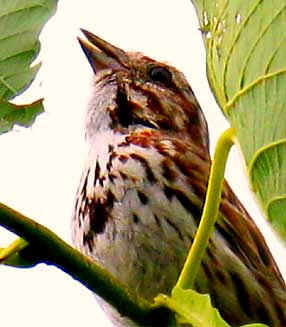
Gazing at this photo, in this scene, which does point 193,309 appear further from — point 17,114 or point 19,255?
point 17,114

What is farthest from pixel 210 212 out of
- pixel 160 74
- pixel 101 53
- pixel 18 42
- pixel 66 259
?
pixel 160 74

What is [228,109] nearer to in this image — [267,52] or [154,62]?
[267,52]

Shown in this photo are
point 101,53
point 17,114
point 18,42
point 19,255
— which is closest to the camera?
point 19,255

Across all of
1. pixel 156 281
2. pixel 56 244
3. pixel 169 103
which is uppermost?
pixel 56 244

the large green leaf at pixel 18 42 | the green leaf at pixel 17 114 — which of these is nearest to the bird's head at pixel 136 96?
the green leaf at pixel 17 114

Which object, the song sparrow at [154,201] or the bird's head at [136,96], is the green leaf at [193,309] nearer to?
the song sparrow at [154,201]

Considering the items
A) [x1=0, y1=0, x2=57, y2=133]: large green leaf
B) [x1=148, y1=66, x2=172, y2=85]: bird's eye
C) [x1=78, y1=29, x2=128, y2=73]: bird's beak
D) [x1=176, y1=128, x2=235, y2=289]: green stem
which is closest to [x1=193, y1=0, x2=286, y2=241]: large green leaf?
[x1=176, y1=128, x2=235, y2=289]: green stem

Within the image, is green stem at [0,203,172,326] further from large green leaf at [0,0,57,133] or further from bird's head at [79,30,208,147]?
bird's head at [79,30,208,147]

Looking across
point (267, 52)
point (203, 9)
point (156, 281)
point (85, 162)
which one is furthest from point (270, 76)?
point (85, 162)

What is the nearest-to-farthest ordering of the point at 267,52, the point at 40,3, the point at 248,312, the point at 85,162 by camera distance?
the point at 267,52 → the point at 40,3 → the point at 248,312 → the point at 85,162
